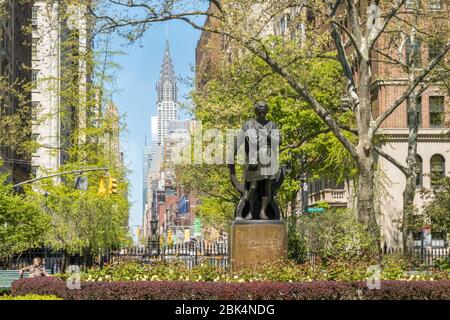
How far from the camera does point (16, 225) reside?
3941cm

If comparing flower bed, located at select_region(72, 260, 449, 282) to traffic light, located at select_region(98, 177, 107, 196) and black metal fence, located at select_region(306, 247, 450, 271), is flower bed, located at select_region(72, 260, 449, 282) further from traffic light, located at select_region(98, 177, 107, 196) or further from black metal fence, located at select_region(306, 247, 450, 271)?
traffic light, located at select_region(98, 177, 107, 196)

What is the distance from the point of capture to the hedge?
721 inches

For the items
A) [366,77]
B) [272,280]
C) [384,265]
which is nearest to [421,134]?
[366,77]

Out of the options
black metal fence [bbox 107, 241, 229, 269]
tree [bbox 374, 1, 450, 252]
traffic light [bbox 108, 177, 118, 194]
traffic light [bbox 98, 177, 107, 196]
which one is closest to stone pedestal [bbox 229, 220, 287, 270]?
black metal fence [bbox 107, 241, 229, 269]

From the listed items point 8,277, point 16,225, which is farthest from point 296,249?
point 16,225

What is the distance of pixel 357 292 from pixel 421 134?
129 ft

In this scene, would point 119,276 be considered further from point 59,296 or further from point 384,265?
point 384,265

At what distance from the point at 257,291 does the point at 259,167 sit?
487 centimetres

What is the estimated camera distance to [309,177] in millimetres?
52906

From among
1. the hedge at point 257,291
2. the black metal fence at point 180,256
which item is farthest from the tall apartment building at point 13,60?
the hedge at point 257,291

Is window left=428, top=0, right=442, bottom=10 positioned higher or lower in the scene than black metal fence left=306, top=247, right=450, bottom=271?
higher

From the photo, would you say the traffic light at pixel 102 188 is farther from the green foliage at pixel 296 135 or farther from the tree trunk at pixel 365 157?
the tree trunk at pixel 365 157

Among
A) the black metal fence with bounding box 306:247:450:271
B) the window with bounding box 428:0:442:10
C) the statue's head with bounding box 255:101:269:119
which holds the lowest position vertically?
the black metal fence with bounding box 306:247:450:271

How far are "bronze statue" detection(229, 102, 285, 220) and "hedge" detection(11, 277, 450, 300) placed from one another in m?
4.04
